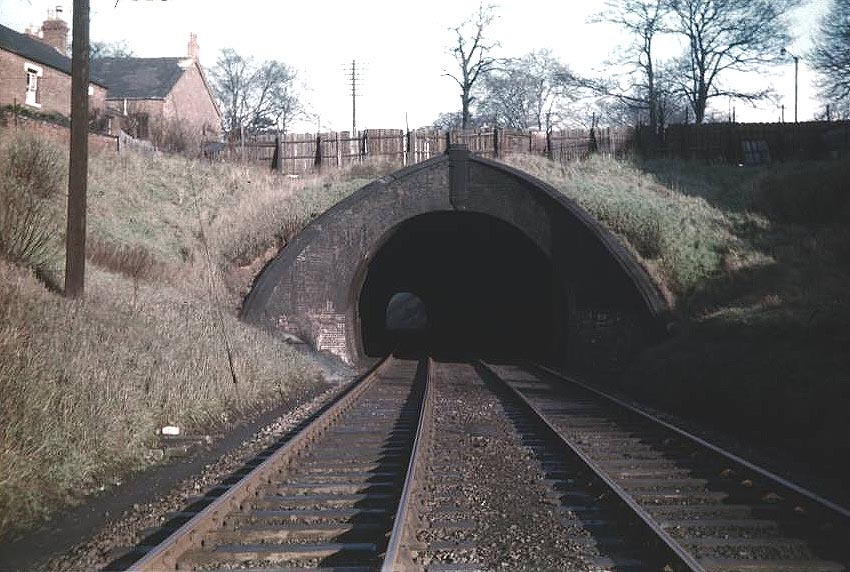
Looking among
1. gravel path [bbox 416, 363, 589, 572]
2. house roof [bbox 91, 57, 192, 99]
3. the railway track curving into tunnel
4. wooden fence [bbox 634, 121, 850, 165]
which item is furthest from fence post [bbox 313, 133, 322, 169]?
house roof [bbox 91, 57, 192, 99]

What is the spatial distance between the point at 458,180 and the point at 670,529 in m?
15.6

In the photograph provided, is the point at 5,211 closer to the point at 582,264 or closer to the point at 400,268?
the point at 582,264

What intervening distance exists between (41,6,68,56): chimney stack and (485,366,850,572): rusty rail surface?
40854 mm

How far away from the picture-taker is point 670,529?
5.87 metres

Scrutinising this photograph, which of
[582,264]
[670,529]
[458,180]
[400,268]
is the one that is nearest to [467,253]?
[400,268]

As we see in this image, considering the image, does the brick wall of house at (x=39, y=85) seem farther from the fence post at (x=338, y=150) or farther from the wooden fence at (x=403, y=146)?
the fence post at (x=338, y=150)

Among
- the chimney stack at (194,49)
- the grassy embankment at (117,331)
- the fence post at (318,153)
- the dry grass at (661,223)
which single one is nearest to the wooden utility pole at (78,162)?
the grassy embankment at (117,331)

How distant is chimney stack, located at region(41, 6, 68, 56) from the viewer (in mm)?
41372

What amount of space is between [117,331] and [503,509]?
6.34m

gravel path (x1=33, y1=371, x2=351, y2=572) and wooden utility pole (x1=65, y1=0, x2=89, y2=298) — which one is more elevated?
wooden utility pole (x1=65, y1=0, x2=89, y2=298)

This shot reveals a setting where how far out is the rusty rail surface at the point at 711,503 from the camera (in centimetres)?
530

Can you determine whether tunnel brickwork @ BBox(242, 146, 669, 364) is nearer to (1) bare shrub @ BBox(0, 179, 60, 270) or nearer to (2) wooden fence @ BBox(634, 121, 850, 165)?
(1) bare shrub @ BBox(0, 179, 60, 270)

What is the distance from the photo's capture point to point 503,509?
650 centimetres

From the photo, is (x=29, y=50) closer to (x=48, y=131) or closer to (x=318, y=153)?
(x=48, y=131)
